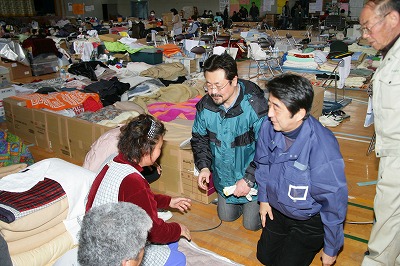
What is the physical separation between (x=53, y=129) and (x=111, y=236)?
3369 mm

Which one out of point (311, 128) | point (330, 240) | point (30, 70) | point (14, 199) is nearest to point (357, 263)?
point (330, 240)

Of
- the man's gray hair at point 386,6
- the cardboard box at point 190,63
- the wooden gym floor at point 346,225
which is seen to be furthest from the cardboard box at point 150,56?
the man's gray hair at point 386,6

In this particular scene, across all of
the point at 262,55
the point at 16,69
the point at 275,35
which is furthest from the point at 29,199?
the point at 275,35

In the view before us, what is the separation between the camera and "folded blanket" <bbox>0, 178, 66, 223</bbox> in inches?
77.4

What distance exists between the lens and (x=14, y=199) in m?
2.06

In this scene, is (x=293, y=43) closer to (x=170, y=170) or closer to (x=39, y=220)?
(x=170, y=170)

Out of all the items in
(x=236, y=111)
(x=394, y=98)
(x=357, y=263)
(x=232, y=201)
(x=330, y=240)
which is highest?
(x=394, y=98)

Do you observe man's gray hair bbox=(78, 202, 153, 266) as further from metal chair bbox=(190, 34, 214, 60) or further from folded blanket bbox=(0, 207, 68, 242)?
metal chair bbox=(190, 34, 214, 60)

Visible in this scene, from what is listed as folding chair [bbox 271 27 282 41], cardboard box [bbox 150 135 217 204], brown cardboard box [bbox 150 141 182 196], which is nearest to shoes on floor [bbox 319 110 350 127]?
cardboard box [bbox 150 135 217 204]

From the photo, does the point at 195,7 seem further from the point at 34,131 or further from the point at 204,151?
the point at 204,151

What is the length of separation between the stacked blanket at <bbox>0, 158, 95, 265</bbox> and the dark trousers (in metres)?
1.14

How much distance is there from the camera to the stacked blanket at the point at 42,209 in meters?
2.01

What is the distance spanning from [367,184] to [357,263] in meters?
1.16

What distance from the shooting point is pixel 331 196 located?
1.78 metres
